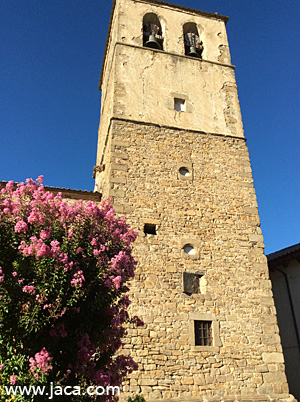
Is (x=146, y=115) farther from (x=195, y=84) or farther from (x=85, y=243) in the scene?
(x=85, y=243)

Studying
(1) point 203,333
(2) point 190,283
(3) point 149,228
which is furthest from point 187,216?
(1) point 203,333

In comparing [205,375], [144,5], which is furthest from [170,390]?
[144,5]

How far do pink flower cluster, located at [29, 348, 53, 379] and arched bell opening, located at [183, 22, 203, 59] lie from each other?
11020 millimetres

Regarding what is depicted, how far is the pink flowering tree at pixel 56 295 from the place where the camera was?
421 centimetres

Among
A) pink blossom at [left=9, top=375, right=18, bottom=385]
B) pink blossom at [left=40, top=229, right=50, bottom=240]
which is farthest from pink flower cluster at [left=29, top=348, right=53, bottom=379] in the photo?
pink blossom at [left=40, top=229, right=50, bottom=240]

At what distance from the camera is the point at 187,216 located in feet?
29.9

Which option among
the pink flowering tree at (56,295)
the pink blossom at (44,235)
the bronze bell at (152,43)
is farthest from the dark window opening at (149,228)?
the bronze bell at (152,43)

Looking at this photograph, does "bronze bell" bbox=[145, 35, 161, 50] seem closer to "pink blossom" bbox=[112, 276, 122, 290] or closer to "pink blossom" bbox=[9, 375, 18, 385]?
"pink blossom" bbox=[112, 276, 122, 290]

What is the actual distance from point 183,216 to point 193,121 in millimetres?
3330

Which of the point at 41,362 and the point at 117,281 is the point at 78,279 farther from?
the point at 41,362

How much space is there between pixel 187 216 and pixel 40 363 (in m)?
5.74

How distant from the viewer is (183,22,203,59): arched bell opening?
40.5 feet

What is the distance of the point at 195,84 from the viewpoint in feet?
37.4

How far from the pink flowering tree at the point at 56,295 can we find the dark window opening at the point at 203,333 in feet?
9.97
